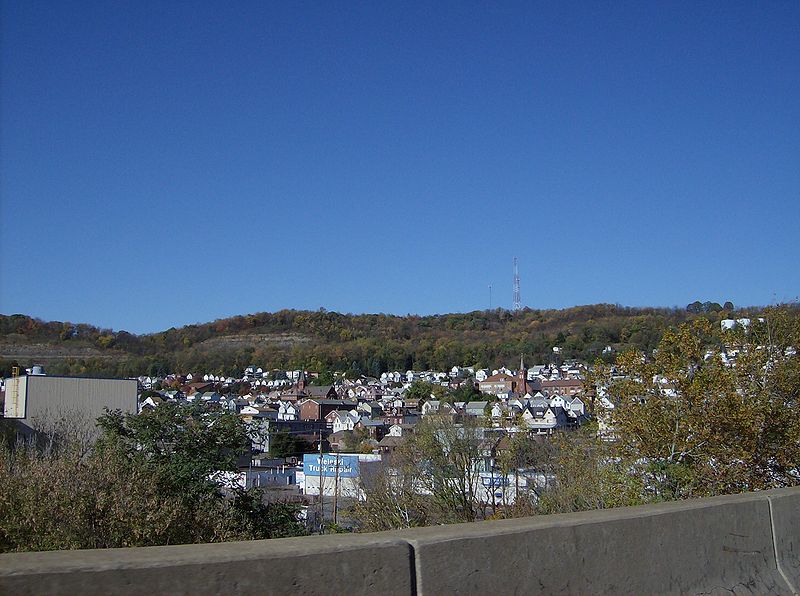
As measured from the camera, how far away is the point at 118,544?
1362 centimetres

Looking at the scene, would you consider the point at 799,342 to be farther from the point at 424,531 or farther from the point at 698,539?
the point at 424,531

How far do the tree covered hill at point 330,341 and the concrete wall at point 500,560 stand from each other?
110 m

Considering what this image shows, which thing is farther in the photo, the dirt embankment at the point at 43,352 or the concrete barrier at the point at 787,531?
the dirt embankment at the point at 43,352

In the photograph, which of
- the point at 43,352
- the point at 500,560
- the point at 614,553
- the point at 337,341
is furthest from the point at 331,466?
the point at 337,341

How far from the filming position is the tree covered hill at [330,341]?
425ft

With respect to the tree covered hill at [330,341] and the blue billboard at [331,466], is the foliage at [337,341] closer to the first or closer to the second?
the tree covered hill at [330,341]

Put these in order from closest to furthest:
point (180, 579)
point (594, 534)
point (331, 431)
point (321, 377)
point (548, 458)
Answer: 1. point (180, 579)
2. point (594, 534)
3. point (548, 458)
4. point (331, 431)
5. point (321, 377)

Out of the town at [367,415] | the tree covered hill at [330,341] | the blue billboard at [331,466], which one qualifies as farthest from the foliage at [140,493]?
the tree covered hill at [330,341]

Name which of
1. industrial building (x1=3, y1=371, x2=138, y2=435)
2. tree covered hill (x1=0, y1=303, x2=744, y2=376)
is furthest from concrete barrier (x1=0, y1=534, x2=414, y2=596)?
tree covered hill (x1=0, y1=303, x2=744, y2=376)

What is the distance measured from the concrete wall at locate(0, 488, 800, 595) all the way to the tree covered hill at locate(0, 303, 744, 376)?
4335 inches

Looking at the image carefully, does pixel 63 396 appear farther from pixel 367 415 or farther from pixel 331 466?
pixel 367 415

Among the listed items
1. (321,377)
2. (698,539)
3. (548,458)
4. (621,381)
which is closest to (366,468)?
(548,458)

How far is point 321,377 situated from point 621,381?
144 meters

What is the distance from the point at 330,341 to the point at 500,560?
18189 centimetres
